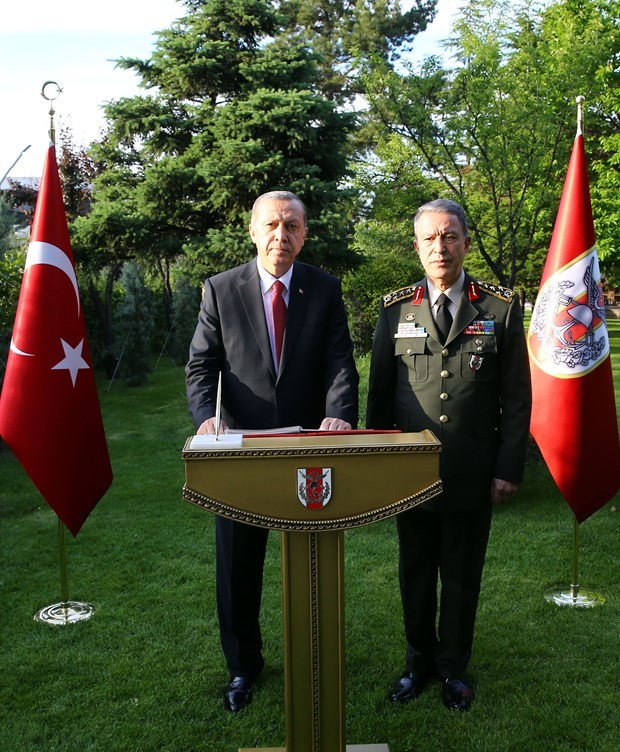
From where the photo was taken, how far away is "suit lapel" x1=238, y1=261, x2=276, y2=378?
2682 millimetres

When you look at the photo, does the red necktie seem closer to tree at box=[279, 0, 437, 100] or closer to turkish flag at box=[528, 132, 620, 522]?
turkish flag at box=[528, 132, 620, 522]

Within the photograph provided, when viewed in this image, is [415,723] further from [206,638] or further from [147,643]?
[147,643]

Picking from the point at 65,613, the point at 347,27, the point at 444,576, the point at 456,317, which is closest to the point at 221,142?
the point at 65,613

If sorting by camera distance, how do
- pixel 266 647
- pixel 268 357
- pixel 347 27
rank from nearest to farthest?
pixel 268 357
pixel 266 647
pixel 347 27

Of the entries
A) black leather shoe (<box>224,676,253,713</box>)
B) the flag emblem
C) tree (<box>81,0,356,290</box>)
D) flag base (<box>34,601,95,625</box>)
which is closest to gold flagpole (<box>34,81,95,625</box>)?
flag base (<box>34,601,95,625</box>)

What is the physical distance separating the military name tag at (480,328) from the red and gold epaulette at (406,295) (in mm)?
231

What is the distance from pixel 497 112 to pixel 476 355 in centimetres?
405

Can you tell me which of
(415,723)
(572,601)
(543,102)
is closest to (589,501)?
(572,601)

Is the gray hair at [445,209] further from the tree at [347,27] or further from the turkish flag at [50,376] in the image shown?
the tree at [347,27]

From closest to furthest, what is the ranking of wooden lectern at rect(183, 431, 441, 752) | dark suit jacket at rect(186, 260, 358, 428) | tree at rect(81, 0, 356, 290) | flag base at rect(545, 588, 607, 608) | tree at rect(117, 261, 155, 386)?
wooden lectern at rect(183, 431, 441, 752)
dark suit jacket at rect(186, 260, 358, 428)
flag base at rect(545, 588, 607, 608)
tree at rect(81, 0, 356, 290)
tree at rect(117, 261, 155, 386)

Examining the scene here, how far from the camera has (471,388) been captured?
2734mm

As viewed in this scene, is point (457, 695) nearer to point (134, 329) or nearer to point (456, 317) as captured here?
point (456, 317)

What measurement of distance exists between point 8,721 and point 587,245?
12.1ft

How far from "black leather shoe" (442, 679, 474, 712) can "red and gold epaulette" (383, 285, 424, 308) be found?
1580 millimetres
